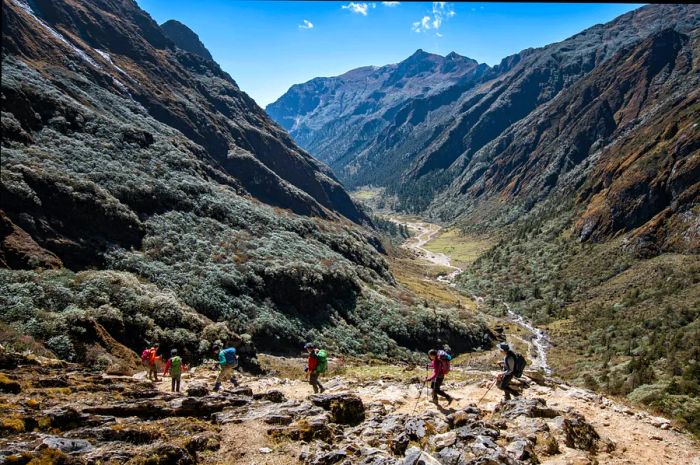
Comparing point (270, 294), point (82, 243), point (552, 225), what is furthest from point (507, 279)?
point (82, 243)

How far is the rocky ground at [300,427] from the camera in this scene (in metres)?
13.5

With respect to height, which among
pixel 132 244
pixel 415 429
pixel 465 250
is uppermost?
pixel 465 250

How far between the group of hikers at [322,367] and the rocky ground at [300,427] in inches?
35.4

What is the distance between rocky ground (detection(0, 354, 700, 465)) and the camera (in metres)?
13.5

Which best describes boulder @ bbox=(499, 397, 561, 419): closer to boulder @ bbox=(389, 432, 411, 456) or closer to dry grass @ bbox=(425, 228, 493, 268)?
boulder @ bbox=(389, 432, 411, 456)

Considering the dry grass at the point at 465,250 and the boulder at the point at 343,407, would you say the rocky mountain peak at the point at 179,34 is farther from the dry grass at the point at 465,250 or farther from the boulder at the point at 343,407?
the boulder at the point at 343,407

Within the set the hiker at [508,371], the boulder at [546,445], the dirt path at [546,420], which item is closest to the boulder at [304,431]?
the dirt path at [546,420]

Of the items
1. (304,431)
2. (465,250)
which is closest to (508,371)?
(304,431)

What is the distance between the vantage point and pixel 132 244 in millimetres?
45969

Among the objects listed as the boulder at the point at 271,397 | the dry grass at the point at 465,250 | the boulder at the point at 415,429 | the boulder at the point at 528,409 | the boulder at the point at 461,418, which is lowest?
the boulder at the point at 271,397

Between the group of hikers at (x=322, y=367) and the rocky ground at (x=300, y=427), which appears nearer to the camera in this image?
the rocky ground at (x=300, y=427)

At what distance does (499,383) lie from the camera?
20719 millimetres

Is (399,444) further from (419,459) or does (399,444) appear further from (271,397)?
(271,397)

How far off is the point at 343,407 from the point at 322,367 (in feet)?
14.2
